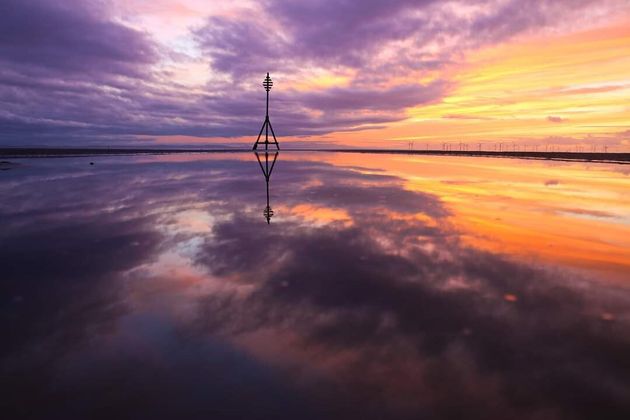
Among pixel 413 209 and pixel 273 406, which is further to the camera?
pixel 413 209

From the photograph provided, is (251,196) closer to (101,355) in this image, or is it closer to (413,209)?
(413,209)

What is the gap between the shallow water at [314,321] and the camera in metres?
3.77

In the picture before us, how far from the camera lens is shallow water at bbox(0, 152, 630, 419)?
3768mm

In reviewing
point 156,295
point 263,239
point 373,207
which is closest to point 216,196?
point 373,207

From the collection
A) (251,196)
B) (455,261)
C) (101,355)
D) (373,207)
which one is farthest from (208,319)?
(251,196)

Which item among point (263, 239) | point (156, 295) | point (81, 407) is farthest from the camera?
point (263, 239)

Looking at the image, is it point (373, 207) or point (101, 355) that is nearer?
point (101, 355)

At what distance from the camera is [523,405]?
3.70m

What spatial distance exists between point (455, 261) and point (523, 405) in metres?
4.69

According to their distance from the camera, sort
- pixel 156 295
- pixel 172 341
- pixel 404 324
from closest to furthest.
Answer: pixel 172 341
pixel 404 324
pixel 156 295

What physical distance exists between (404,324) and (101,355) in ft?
12.9

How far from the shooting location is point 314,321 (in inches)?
212

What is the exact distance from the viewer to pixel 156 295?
248 inches

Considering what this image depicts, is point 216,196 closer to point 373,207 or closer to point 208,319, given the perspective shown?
point 373,207
